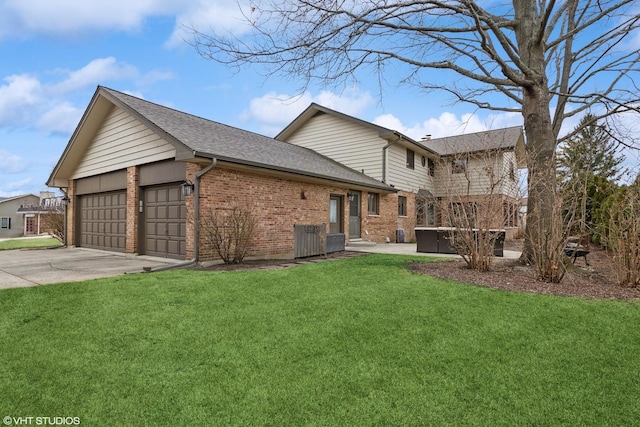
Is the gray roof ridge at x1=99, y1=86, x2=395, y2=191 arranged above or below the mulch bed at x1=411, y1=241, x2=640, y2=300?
above

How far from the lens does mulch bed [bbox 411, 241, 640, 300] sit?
5.46m

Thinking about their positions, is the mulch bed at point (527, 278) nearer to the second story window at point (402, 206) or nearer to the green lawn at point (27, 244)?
the second story window at point (402, 206)

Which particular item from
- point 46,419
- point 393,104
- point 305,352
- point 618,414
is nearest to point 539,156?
point 393,104

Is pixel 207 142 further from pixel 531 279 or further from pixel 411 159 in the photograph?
pixel 411 159

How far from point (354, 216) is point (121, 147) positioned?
9.39m

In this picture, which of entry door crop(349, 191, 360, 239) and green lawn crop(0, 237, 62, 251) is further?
entry door crop(349, 191, 360, 239)

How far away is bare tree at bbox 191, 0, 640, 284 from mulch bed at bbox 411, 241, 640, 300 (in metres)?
0.83

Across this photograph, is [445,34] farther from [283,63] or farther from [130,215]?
[130,215]

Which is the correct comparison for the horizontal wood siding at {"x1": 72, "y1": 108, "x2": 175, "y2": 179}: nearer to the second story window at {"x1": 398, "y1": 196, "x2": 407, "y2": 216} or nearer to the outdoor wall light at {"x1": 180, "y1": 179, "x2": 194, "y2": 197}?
the outdoor wall light at {"x1": 180, "y1": 179, "x2": 194, "y2": 197}

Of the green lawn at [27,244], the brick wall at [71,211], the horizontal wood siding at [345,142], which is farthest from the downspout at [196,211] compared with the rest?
the green lawn at [27,244]

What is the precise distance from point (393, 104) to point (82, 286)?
7339mm

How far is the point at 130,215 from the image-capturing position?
10.9 metres

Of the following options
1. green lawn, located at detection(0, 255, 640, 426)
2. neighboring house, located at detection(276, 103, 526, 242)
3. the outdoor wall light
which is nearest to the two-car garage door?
the outdoor wall light

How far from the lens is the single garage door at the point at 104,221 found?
38.9 feet
